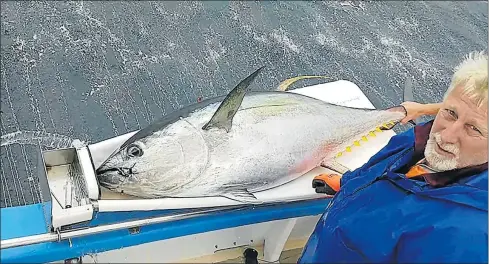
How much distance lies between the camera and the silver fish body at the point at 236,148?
2.08 m

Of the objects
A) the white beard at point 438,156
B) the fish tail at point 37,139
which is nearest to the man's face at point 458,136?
the white beard at point 438,156

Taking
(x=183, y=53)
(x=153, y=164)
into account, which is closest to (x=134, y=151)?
(x=153, y=164)

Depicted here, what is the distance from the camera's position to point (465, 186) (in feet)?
4.97

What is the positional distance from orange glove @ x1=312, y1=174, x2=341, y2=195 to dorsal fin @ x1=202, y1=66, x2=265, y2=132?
398 mm

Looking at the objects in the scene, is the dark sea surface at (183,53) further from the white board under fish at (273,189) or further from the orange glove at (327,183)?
the orange glove at (327,183)

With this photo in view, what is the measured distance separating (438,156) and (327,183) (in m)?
0.60

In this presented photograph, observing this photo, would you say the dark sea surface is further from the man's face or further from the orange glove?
the man's face

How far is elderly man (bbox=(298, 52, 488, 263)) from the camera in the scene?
1450mm

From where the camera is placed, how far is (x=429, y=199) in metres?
1.58

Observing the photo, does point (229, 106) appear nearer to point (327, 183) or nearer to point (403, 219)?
point (327, 183)

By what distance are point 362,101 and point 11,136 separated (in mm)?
1731

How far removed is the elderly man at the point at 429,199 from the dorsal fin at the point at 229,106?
53 centimetres

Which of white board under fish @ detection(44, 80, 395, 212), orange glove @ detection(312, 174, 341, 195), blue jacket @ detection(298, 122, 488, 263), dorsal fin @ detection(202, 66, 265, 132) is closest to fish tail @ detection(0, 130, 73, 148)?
white board under fish @ detection(44, 80, 395, 212)

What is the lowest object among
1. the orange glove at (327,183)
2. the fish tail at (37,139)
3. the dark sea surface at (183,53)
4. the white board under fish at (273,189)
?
the orange glove at (327,183)
